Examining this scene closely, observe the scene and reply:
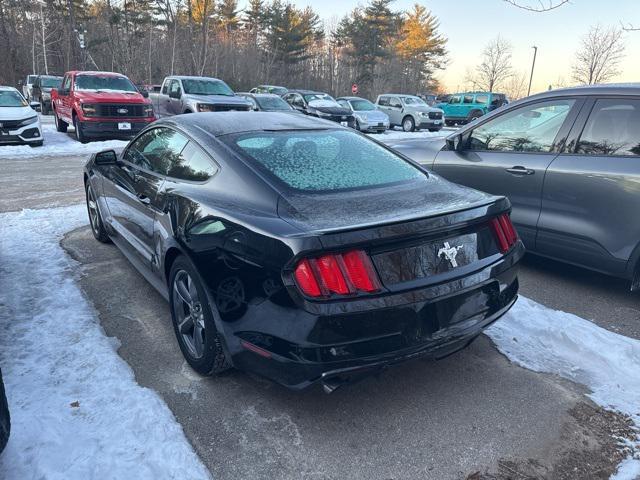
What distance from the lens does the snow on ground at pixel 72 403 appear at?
7.34 feet

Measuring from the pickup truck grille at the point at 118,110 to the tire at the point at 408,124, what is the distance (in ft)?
47.3

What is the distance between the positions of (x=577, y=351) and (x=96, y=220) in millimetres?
4776

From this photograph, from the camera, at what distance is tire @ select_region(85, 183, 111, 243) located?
17.2ft

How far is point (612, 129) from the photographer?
4141 mm

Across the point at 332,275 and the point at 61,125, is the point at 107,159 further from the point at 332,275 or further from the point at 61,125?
the point at 61,125

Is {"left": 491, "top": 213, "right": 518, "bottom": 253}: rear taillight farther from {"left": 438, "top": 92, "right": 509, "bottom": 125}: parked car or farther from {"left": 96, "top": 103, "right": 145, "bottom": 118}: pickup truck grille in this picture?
{"left": 438, "top": 92, "right": 509, "bottom": 125}: parked car

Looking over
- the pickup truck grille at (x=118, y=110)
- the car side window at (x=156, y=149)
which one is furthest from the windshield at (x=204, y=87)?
the car side window at (x=156, y=149)

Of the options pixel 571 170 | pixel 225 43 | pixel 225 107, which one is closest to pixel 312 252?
pixel 571 170

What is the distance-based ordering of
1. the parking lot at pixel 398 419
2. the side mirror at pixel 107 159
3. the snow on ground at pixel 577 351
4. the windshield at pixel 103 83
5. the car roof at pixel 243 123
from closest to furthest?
the parking lot at pixel 398 419, the snow on ground at pixel 577 351, the car roof at pixel 243 123, the side mirror at pixel 107 159, the windshield at pixel 103 83

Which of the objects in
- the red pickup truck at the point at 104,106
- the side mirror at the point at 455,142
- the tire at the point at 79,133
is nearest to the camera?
the side mirror at the point at 455,142

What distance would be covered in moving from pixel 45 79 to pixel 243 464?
30377 mm

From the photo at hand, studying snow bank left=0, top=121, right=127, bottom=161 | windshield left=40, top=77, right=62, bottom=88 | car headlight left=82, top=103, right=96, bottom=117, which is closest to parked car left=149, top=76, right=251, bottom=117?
snow bank left=0, top=121, right=127, bottom=161

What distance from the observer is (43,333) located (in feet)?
11.2

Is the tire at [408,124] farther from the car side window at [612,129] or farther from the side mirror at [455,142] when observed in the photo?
the car side window at [612,129]
